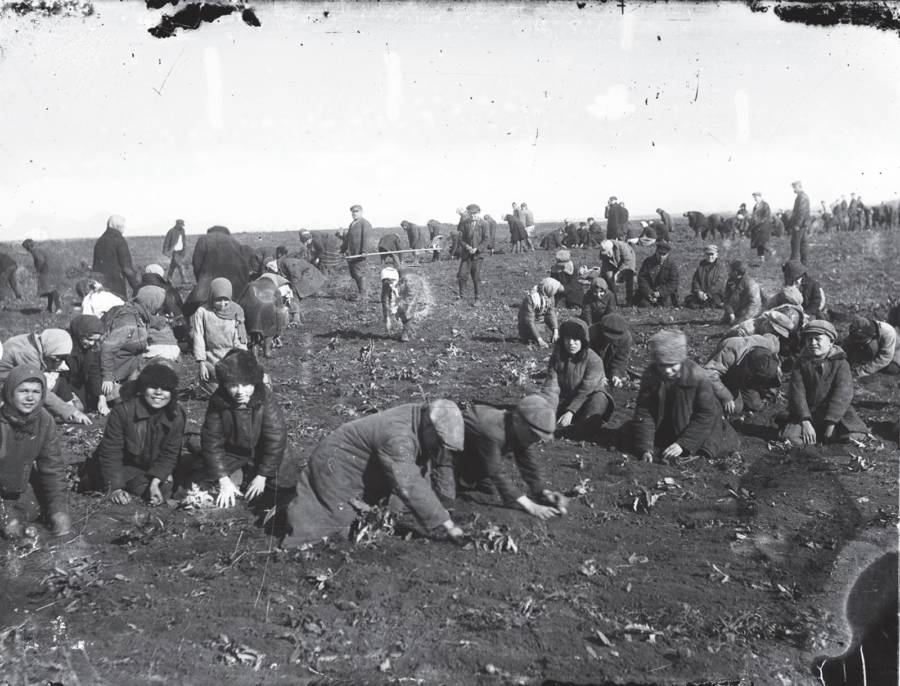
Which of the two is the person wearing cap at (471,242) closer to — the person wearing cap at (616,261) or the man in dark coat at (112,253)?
the person wearing cap at (616,261)

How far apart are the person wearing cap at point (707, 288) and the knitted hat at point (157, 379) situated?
11588 mm

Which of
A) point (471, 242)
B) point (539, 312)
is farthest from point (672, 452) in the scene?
point (471, 242)

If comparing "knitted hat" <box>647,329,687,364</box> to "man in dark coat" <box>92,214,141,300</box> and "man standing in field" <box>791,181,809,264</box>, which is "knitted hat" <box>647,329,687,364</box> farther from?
"man standing in field" <box>791,181,809,264</box>

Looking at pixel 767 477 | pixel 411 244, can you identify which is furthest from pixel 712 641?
pixel 411 244

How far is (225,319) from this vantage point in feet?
28.8

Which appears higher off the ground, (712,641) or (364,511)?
(364,511)

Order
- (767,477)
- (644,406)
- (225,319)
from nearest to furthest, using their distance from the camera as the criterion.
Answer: (767,477)
(644,406)
(225,319)

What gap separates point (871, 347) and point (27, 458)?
949 centimetres

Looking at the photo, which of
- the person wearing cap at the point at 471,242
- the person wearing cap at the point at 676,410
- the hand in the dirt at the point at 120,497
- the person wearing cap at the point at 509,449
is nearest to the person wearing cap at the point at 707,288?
the person wearing cap at the point at 471,242

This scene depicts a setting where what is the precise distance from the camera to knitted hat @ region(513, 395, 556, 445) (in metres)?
5.18

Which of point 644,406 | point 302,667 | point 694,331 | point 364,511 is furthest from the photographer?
point 694,331

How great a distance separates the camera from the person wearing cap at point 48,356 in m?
7.55

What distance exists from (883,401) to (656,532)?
4900 millimetres

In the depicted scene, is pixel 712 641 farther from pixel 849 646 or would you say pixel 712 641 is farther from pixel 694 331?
pixel 694 331
